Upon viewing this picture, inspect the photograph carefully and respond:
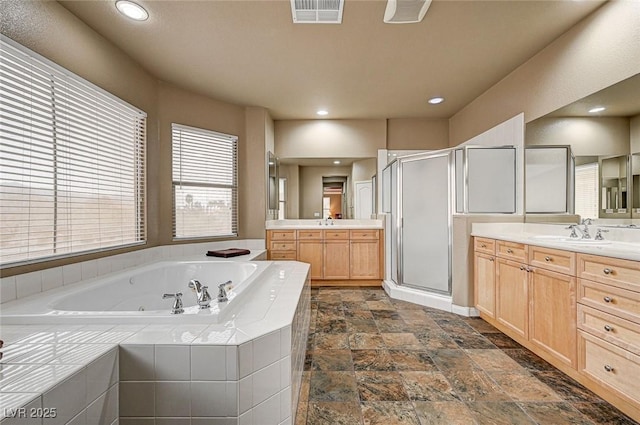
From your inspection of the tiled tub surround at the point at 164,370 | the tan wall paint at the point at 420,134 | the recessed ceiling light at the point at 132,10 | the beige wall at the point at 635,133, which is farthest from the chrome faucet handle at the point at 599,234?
the recessed ceiling light at the point at 132,10

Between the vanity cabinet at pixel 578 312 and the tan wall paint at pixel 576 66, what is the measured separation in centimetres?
125

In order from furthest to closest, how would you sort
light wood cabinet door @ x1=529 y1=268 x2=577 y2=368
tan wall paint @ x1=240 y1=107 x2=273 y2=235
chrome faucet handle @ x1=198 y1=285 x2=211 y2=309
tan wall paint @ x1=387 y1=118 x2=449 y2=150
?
1. tan wall paint @ x1=387 y1=118 x2=449 y2=150
2. tan wall paint @ x1=240 y1=107 x2=273 y2=235
3. light wood cabinet door @ x1=529 y1=268 x2=577 y2=368
4. chrome faucet handle @ x1=198 y1=285 x2=211 y2=309

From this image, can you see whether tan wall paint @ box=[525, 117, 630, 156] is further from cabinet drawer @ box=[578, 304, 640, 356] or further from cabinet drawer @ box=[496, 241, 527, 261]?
cabinet drawer @ box=[578, 304, 640, 356]

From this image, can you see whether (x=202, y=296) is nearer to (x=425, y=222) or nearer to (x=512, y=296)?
(x=512, y=296)

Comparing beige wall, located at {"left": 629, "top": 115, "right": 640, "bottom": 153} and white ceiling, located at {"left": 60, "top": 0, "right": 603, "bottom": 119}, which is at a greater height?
white ceiling, located at {"left": 60, "top": 0, "right": 603, "bottom": 119}

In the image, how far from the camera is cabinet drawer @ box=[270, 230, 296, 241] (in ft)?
13.2

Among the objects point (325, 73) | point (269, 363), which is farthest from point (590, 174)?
point (269, 363)

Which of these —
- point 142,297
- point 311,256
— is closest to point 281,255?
point 311,256

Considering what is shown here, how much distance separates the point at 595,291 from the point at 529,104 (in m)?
1.86

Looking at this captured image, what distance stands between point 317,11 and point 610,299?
2.47 m

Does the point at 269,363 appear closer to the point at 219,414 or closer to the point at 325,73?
the point at 219,414

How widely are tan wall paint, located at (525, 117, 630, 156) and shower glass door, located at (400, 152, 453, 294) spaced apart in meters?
0.80

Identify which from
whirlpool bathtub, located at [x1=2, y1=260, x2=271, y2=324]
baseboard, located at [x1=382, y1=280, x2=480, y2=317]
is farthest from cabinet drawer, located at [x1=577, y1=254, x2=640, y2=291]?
whirlpool bathtub, located at [x1=2, y1=260, x2=271, y2=324]

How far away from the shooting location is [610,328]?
1.51 m
